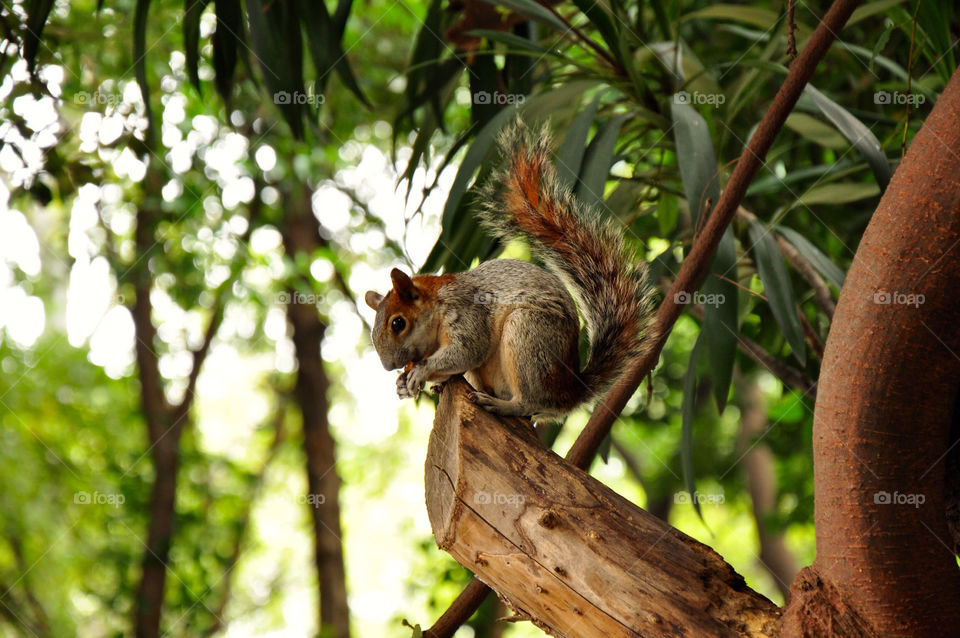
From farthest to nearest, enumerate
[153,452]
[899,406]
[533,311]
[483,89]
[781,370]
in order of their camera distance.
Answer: [153,452], [483,89], [781,370], [533,311], [899,406]

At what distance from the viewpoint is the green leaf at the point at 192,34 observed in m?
2.11

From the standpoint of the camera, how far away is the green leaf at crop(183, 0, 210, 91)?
2.11 meters

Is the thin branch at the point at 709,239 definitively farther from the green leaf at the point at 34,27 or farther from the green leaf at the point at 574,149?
the green leaf at the point at 34,27

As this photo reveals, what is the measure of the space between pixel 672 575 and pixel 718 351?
2.45ft

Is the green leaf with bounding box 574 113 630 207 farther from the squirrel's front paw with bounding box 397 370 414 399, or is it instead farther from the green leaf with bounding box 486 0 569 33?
the squirrel's front paw with bounding box 397 370 414 399

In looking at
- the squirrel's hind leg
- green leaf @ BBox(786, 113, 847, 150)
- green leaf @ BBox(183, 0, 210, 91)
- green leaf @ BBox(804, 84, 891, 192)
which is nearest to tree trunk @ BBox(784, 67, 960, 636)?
the squirrel's hind leg

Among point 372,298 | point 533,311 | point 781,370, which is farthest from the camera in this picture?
point 781,370

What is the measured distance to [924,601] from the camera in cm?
101

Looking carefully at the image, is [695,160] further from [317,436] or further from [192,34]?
[317,436]

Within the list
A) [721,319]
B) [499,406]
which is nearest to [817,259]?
[721,319]

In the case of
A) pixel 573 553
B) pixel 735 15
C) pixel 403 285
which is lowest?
pixel 573 553

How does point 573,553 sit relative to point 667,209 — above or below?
below

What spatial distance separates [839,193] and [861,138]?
475 mm

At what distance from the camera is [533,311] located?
1.54m
